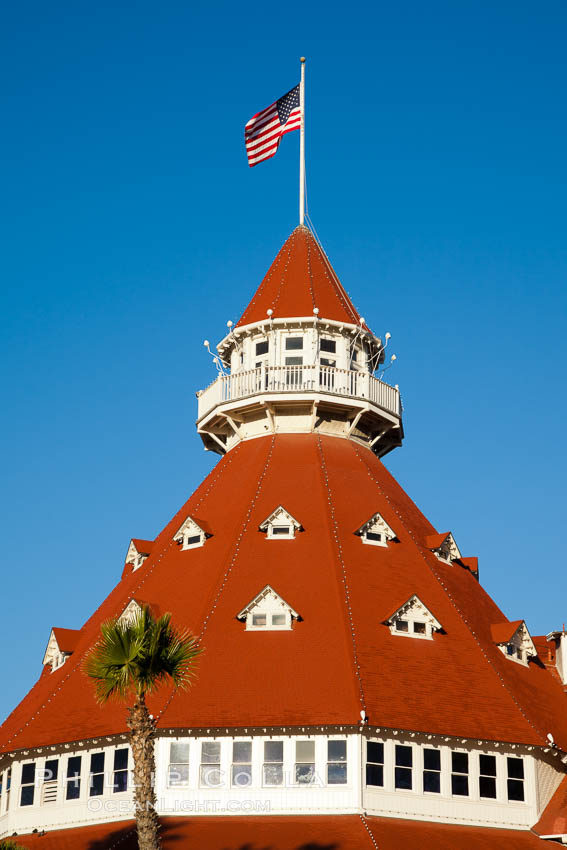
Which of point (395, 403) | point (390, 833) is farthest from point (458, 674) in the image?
point (395, 403)

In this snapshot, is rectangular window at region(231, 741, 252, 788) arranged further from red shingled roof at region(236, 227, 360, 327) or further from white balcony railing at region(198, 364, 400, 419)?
red shingled roof at region(236, 227, 360, 327)

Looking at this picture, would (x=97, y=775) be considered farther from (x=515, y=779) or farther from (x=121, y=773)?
(x=515, y=779)

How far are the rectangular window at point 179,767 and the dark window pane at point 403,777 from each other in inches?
267

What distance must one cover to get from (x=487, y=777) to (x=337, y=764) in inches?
217

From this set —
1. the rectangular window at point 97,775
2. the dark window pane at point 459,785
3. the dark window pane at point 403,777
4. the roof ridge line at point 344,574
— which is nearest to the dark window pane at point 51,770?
the rectangular window at point 97,775

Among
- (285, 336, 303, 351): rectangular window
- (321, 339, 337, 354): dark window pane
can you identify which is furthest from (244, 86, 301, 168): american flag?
(321, 339, 337, 354): dark window pane

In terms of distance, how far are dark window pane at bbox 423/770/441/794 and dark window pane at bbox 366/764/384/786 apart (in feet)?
5.34

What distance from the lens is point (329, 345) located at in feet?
200

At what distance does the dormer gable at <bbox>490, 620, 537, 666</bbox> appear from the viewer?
169 feet

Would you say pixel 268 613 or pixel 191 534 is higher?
pixel 191 534

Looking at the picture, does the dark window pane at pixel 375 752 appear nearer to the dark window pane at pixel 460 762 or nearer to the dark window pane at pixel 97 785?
the dark window pane at pixel 460 762


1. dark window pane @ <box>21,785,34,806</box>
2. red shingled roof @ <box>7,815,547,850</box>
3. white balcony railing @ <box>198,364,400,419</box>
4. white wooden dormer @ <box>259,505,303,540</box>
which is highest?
white balcony railing @ <box>198,364,400,419</box>

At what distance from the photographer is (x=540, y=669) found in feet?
177

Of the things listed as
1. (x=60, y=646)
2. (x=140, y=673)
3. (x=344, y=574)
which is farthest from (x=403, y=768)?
(x=60, y=646)
